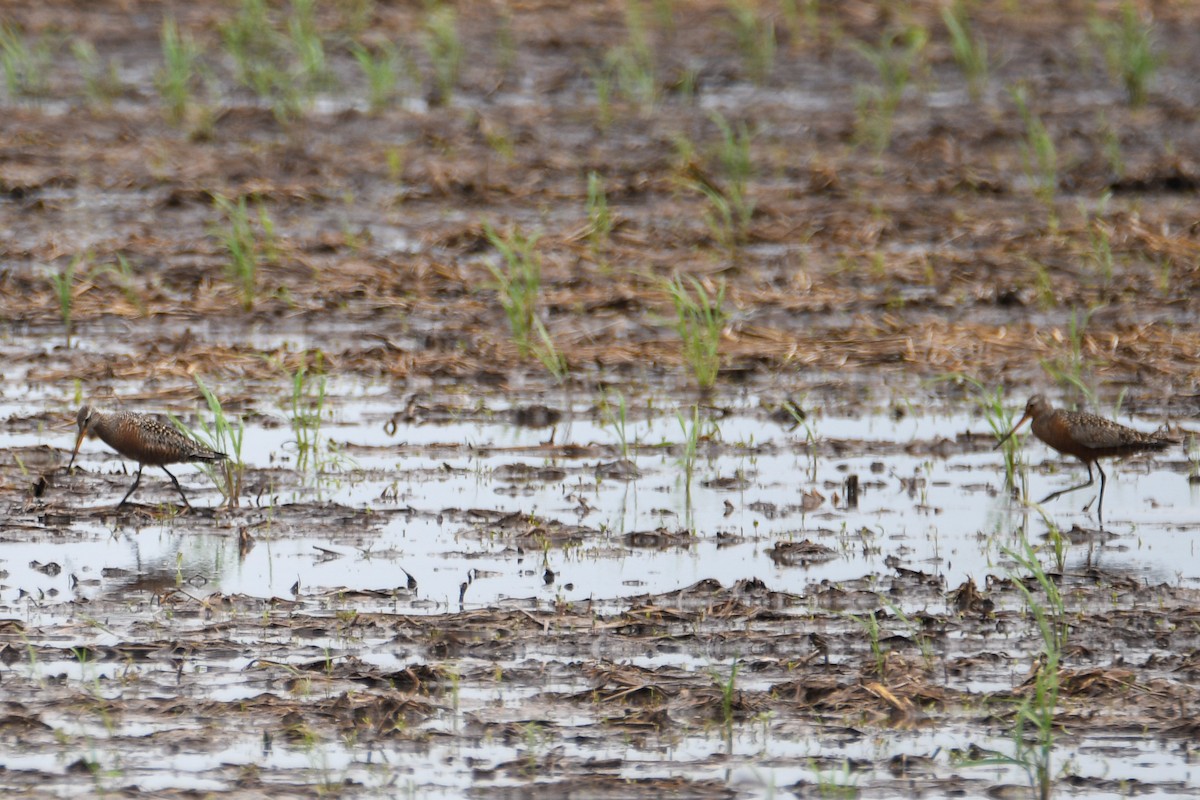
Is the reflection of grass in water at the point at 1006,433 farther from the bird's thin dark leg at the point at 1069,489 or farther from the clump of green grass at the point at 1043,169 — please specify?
the clump of green grass at the point at 1043,169

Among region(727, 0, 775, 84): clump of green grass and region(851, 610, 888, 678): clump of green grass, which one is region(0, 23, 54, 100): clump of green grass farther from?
region(851, 610, 888, 678): clump of green grass

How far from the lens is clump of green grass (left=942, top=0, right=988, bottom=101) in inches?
723

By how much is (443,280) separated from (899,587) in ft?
19.4

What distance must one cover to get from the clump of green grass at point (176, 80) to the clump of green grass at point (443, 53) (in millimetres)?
2255

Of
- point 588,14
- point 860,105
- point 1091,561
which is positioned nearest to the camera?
point 1091,561

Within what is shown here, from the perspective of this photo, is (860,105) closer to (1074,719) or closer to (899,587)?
(899,587)

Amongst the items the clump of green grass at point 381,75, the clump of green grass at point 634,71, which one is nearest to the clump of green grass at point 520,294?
the clump of green grass at point 381,75

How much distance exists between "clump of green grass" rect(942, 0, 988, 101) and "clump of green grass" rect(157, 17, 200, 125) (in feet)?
21.7

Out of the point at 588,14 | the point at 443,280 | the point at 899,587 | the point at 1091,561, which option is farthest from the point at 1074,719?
the point at 588,14

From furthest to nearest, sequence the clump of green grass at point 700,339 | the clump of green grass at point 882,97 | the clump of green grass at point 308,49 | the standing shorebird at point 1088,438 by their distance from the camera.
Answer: the clump of green grass at point 308,49 → the clump of green grass at point 882,97 → the clump of green grass at point 700,339 → the standing shorebird at point 1088,438

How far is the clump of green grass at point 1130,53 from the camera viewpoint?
18.4 m

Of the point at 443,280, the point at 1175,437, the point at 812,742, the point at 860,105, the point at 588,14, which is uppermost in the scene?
the point at 588,14

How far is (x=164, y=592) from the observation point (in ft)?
23.8

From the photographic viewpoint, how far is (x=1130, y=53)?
18734 mm
